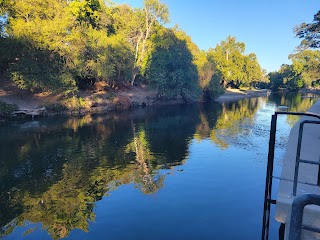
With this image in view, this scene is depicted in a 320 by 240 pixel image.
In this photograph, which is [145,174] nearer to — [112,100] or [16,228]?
[16,228]

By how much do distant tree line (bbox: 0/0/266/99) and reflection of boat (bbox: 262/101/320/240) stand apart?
27291 millimetres

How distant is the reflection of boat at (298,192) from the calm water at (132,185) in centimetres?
227

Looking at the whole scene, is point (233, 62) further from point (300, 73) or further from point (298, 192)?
point (298, 192)

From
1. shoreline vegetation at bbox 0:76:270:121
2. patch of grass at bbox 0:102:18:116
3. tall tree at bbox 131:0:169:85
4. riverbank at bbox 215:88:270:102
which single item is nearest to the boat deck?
patch of grass at bbox 0:102:18:116

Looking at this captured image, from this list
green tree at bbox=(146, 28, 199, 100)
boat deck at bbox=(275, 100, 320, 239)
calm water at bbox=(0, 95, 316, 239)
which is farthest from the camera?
green tree at bbox=(146, 28, 199, 100)

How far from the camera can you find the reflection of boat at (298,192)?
2.53 meters

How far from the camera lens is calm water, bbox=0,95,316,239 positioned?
7.77m

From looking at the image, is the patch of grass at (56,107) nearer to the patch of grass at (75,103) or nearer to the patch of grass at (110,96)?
the patch of grass at (75,103)

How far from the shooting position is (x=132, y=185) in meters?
10.8

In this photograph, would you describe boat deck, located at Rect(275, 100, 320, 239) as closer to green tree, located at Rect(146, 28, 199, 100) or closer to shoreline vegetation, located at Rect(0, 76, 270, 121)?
shoreline vegetation, located at Rect(0, 76, 270, 121)

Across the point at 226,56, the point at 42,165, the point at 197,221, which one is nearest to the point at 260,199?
the point at 197,221

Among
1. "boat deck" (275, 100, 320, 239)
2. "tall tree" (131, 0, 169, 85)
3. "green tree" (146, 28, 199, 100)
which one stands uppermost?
"tall tree" (131, 0, 169, 85)

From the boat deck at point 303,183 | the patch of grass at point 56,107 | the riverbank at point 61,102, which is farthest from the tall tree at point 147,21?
the boat deck at point 303,183

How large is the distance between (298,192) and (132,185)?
Answer: 6.99 m
